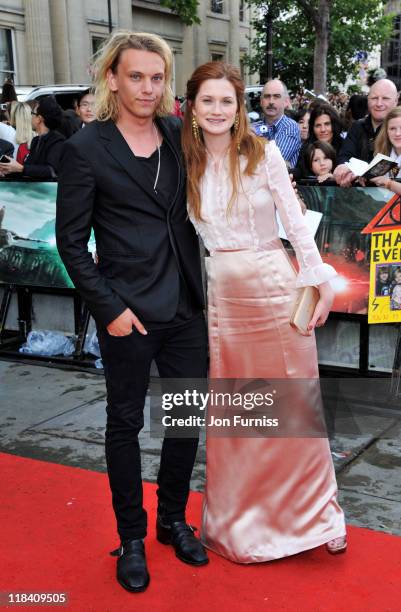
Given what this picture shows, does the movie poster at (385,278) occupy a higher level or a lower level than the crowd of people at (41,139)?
lower

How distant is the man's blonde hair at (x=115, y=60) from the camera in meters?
2.77

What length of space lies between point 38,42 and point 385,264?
893 inches

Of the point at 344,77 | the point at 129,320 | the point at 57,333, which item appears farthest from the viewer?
the point at 344,77

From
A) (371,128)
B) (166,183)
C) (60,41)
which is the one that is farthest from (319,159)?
(60,41)

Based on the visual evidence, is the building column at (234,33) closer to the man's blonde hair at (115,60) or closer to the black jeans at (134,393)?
the man's blonde hair at (115,60)

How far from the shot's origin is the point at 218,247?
2.96 metres

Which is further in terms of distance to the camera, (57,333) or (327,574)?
(57,333)

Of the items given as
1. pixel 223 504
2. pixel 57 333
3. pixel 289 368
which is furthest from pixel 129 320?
pixel 57 333

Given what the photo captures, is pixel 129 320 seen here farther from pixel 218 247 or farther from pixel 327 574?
pixel 327 574

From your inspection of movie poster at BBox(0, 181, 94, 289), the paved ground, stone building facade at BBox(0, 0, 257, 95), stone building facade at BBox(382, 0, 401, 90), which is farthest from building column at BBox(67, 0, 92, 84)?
stone building facade at BBox(382, 0, 401, 90)

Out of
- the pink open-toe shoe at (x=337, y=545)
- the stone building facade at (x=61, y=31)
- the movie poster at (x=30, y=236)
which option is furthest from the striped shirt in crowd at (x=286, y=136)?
the stone building facade at (x=61, y=31)

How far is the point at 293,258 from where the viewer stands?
4.95 meters

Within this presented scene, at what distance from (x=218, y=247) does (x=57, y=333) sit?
3655mm

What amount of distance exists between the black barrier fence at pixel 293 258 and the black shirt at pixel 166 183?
210cm
